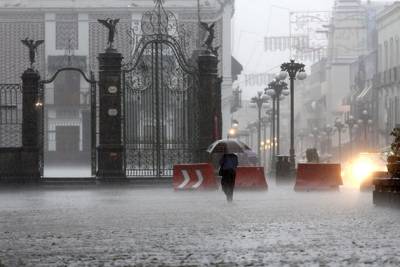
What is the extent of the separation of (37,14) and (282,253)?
6795cm

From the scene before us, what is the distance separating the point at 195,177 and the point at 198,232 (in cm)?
1909

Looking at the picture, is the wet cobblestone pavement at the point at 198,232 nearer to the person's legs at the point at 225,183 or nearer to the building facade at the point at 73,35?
the person's legs at the point at 225,183

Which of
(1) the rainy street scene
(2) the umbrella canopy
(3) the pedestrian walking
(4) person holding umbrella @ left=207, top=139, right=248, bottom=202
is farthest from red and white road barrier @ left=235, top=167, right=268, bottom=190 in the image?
(3) the pedestrian walking

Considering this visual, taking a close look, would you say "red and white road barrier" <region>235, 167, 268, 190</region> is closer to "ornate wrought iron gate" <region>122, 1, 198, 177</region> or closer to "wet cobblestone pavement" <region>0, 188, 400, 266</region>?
"ornate wrought iron gate" <region>122, 1, 198, 177</region>

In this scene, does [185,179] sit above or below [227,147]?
below

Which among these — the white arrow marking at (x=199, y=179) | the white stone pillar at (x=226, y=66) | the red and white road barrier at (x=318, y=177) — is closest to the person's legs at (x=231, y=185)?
the red and white road barrier at (x=318, y=177)

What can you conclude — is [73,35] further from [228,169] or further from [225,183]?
[225,183]

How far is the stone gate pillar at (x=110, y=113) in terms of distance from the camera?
39188 millimetres

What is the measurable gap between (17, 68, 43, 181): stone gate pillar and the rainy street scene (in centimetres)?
5

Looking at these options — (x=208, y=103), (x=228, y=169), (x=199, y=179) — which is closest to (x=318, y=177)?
(x=199, y=179)

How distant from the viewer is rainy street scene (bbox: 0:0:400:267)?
48.0 ft

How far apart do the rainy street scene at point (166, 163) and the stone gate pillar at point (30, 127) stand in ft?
0.15

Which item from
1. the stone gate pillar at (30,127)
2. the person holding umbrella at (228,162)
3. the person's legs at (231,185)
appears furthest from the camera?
A: the stone gate pillar at (30,127)

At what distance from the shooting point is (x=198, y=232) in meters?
16.8
